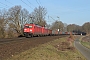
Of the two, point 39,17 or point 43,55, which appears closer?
point 43,55

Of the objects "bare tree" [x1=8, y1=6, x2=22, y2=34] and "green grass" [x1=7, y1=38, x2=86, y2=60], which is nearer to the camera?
"green grass" [x1=7, y1=38, x2=86, y2=60]

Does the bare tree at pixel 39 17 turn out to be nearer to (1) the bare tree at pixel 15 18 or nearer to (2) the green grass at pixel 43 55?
(1) the bare tree at pixel 15 18

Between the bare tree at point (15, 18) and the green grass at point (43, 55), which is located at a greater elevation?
the bare tree at point (15, 18)

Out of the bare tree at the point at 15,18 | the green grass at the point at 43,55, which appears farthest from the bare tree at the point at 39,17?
the green grass at the point at 43,55

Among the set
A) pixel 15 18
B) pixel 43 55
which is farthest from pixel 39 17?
pixel 43 55

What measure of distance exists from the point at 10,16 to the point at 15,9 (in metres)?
5.84

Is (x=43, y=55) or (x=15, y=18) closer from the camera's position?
(x=43, y=55)

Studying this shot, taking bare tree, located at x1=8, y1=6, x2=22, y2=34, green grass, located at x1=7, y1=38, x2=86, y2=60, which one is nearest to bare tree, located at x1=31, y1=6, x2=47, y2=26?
bare tree, located at x1=8, y1=6, x2=22, y2=34

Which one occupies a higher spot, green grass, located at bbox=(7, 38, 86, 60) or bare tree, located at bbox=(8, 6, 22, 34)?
bare tree, located at bbox=(8, 6, 22, 34)

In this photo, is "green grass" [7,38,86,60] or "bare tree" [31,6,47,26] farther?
"bare tree" [31,6,47,26]

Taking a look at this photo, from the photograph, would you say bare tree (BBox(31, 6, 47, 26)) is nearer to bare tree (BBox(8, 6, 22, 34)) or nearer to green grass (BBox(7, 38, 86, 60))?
bare tree (BBox(8, 6, 22, 34))

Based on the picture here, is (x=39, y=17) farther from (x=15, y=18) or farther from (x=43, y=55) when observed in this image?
(x=43, y=55)

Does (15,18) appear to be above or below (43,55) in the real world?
above

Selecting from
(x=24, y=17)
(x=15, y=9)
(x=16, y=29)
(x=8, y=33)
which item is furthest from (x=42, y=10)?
(x=8, y=33)
